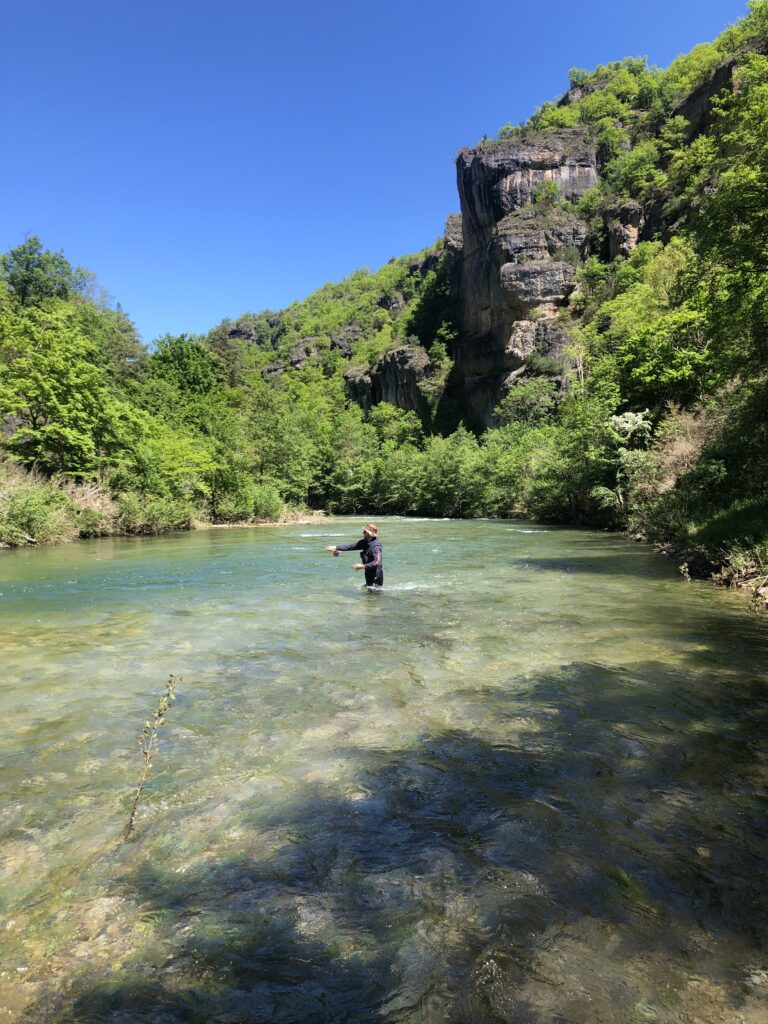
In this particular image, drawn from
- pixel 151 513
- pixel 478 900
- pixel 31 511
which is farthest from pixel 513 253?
pixel 478 900

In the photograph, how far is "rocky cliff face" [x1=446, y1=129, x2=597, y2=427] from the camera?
224 feet

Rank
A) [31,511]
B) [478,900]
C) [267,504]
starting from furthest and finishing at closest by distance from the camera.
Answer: [267,504] → [31,511] → [478,900]

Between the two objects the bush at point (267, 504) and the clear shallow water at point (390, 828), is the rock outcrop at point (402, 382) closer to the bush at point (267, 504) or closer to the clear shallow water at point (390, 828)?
the bush at point (267, 504)

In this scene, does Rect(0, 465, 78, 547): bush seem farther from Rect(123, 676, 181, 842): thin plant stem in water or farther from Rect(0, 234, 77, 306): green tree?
Rect(0, 234, 77, 306): green tree

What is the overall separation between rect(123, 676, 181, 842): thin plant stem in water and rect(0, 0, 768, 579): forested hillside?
1160 centimetres

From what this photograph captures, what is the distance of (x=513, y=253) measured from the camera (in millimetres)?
70125

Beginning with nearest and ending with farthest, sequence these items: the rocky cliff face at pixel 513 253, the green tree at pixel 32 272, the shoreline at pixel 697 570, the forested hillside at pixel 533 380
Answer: the shoreline at pixel 697 570
the forested hillside at pixel 533 380
the green tree at pixel 32 272
the rocky cliff face at pixel 513 253

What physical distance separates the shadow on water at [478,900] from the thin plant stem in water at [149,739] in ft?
0.98

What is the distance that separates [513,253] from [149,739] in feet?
247

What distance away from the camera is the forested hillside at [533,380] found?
15.0 metres

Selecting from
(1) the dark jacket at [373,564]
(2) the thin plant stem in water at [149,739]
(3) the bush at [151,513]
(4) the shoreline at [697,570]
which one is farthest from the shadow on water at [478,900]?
(3) the bush at [151,513]

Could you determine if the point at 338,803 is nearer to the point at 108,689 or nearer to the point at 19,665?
the point at 108,689

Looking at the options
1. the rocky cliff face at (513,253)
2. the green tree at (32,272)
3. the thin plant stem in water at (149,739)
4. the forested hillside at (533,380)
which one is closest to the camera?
the thin plant stem in water at (149,739)

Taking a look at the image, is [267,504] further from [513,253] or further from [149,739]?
[513,253]
